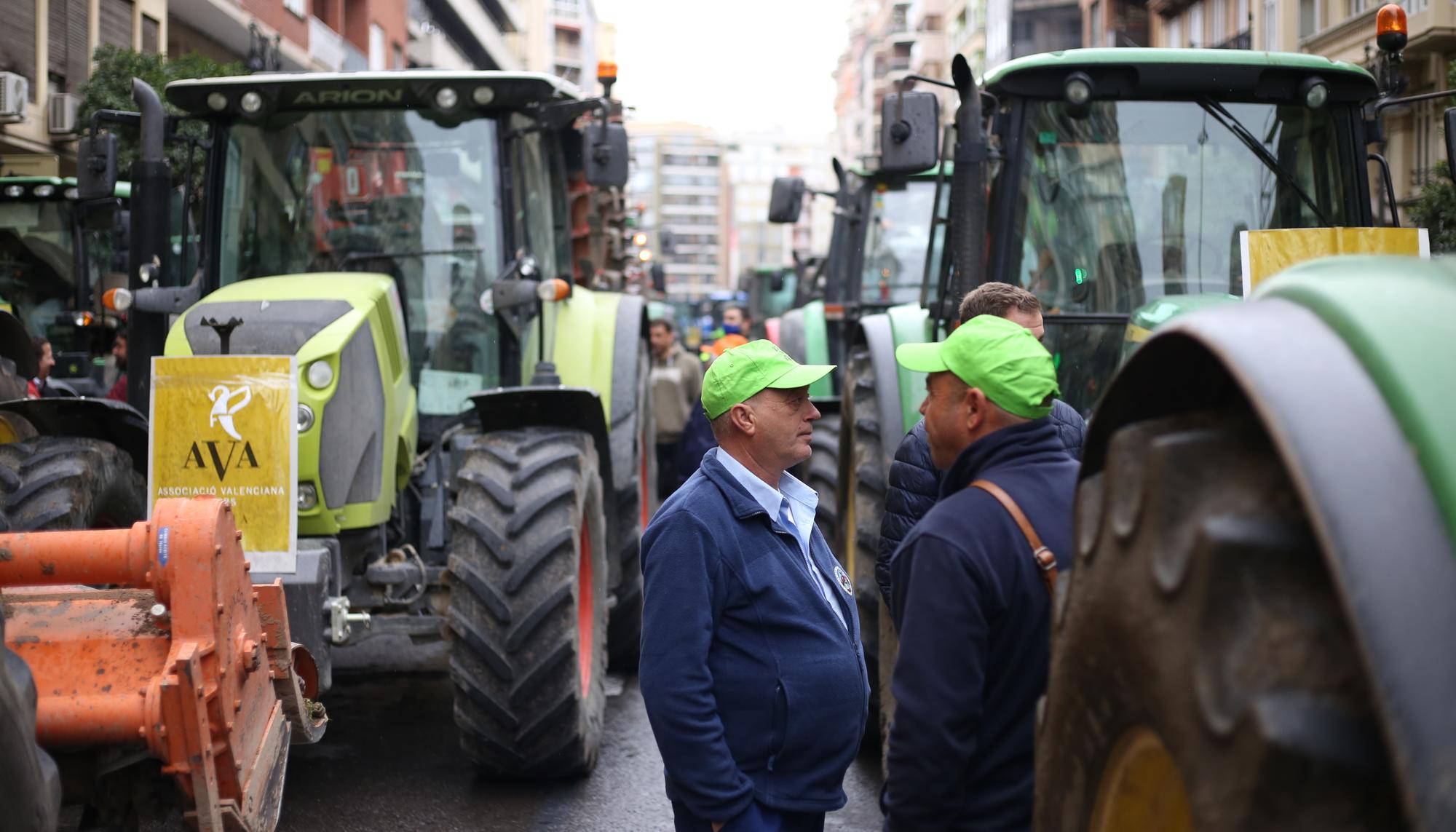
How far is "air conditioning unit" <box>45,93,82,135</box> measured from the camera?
737 inches

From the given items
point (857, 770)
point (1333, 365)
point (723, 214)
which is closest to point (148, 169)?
point (857, 770)

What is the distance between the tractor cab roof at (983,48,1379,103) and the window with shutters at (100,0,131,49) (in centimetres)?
1651

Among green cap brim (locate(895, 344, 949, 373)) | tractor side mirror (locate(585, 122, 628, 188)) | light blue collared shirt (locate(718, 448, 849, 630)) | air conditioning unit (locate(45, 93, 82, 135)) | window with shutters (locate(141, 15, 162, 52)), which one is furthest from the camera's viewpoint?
window with shutters (locate(141, 15, 162, 52))

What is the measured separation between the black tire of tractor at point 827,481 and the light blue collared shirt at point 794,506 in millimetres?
3425

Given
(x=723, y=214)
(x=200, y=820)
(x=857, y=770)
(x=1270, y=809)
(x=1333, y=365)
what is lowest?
(x=857, y=770)

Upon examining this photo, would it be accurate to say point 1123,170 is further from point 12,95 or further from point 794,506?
point 12,95

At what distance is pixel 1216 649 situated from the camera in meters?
1.55

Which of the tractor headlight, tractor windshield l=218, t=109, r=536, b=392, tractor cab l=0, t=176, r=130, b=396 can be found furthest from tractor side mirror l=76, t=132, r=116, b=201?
tractor cab l=0, t=176, r=130, b=396

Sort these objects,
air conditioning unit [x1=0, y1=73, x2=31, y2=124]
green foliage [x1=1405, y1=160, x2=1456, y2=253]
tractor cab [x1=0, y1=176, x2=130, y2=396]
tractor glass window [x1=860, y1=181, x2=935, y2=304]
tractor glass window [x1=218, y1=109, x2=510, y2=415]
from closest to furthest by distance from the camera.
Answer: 1. tractor glass window [x1=218, y1=109, x2=510, y2=415]
2. green foliage [x1=1405, y1=160, x2=1456, y2=253]
3. tractor cab [x1=0, y1=176, x2=130, y2=396]
4. tractor glass window [x1=860, y1=181, x2=935, y2=304]
5. air conditioning unit [x1=0, y1=73, x2=31, y2=124]

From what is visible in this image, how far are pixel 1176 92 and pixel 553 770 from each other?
3.57 metres

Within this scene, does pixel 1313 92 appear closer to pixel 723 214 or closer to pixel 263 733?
pixel 263 733

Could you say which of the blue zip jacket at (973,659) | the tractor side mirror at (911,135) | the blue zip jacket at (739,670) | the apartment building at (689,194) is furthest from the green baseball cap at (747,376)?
the apartment building at (689,194)

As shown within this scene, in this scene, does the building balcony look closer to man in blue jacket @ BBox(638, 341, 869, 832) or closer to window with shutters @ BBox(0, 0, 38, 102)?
window with shutters @ BBox(0, 0, 38, 102)

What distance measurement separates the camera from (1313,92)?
19.8 feet
